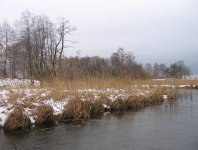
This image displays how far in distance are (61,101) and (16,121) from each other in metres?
2.21

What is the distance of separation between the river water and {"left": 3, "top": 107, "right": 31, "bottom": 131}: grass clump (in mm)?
291

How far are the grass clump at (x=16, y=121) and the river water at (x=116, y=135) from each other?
0.29 metres

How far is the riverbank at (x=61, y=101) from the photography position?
9320mm

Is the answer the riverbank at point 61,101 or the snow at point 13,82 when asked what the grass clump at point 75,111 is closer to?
the riverbank at point 61,101

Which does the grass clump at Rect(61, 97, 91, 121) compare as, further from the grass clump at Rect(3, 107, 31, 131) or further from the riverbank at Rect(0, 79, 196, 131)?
the grass clump at Rect(3, 107, 31, 131)

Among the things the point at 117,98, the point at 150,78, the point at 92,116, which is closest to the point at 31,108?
the point at 92,116

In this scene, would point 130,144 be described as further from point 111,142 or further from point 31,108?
point 31,108

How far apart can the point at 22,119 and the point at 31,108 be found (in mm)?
636

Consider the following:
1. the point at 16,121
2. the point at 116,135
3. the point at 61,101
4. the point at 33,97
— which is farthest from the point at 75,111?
the point at 116,135

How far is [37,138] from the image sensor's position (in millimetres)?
8039

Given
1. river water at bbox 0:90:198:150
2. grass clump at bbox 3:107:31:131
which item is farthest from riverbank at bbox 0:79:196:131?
river water at bbox 0:90:198:150

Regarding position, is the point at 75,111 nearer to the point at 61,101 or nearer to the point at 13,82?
the point at 61,101

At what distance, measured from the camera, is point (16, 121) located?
29.6ft

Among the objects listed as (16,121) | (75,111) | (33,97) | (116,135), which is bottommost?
(116,135)
